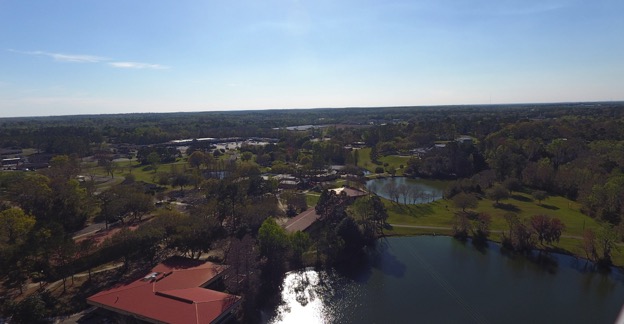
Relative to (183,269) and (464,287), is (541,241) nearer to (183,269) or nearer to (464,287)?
(464,287)

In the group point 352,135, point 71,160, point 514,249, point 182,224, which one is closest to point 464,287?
point 514,249

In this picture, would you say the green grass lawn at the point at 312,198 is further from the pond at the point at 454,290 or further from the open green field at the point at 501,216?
the pond at the point at 454,290

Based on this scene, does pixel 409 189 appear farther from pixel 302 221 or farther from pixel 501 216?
pixel 302 221

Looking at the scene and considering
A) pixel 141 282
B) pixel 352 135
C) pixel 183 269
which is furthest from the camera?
pixel 352 135

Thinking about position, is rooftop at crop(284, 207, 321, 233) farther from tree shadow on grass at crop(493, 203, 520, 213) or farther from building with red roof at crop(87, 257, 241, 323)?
tree shadow on grass at crop(493, 203, 520, 213)

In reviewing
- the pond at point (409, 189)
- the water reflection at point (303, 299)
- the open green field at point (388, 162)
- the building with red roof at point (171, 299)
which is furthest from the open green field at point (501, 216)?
the open green field at point (388, 162)
